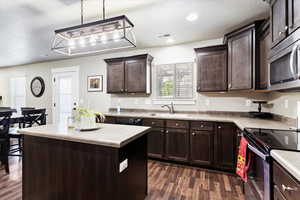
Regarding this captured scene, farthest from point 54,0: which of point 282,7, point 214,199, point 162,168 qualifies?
point 214,199

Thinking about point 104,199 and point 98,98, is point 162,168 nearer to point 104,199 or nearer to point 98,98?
point 104,199

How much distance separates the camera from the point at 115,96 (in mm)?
4254

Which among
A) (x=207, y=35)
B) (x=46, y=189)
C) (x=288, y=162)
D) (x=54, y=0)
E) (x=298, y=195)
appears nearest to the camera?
(x=298, y=195)

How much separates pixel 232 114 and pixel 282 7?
2089 mm

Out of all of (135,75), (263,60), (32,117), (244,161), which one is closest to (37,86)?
(32,117)

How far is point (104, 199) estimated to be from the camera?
4.51ft

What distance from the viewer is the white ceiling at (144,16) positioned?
6.66 feet

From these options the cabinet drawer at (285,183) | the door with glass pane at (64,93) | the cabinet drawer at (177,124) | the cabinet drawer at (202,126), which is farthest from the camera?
the door with glass pane at (64,93)

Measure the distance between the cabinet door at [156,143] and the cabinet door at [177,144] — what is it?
121mm

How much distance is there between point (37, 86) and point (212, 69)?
18.7 feet

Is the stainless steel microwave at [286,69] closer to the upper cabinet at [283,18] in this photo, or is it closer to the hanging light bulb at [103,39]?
the upper cabinet at [283,18]

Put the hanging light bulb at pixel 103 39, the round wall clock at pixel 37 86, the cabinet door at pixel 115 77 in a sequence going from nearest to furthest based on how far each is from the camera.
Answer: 1. the hanging light bulb at pixel 103 39
2. the cabinet door at pixel 115 77
3. the round wall clock at pixel 37 86

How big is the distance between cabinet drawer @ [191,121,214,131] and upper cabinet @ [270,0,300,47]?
150 centimetres

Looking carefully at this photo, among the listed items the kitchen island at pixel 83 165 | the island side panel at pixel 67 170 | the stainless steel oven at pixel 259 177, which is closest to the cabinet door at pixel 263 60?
the stainless steel oven at pixel 259 177
